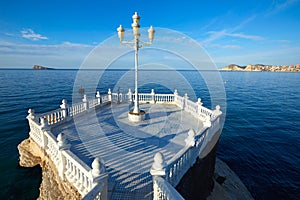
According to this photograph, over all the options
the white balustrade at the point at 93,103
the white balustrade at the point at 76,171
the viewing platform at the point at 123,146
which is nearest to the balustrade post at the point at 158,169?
the viewing platform at the point at 123,146

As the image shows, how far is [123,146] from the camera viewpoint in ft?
20.3

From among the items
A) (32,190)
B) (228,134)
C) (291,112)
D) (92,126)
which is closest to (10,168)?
(32,190)

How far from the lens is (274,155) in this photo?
12.7 m

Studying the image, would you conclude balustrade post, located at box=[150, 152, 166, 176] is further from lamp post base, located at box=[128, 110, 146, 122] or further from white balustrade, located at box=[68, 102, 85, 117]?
white balustrade, located at box=[68, 102, 85, 117]

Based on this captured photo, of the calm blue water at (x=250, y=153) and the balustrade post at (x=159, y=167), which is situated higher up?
the balustrade post at (x=159, y=167)

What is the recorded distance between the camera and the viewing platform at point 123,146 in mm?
3620

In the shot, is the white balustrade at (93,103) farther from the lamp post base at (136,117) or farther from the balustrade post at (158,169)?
the balustrade post at (158,169)

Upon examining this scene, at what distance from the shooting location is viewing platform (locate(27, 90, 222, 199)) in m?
3.62

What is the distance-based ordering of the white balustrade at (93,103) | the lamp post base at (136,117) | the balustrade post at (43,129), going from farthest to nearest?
the white balustrade at (93,103), the lamp post base at (136,117), the balustrade post at (43,129)

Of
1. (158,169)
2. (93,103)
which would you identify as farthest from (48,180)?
(93,103)

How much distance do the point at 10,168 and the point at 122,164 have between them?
8.16 metres

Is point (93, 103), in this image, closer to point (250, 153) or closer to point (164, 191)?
point (164, 191)

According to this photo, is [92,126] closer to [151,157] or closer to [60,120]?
[60,120]

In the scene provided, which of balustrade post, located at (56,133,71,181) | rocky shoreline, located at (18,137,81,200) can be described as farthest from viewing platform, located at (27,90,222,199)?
rocky shoreline, located at (18,137,81,200)
